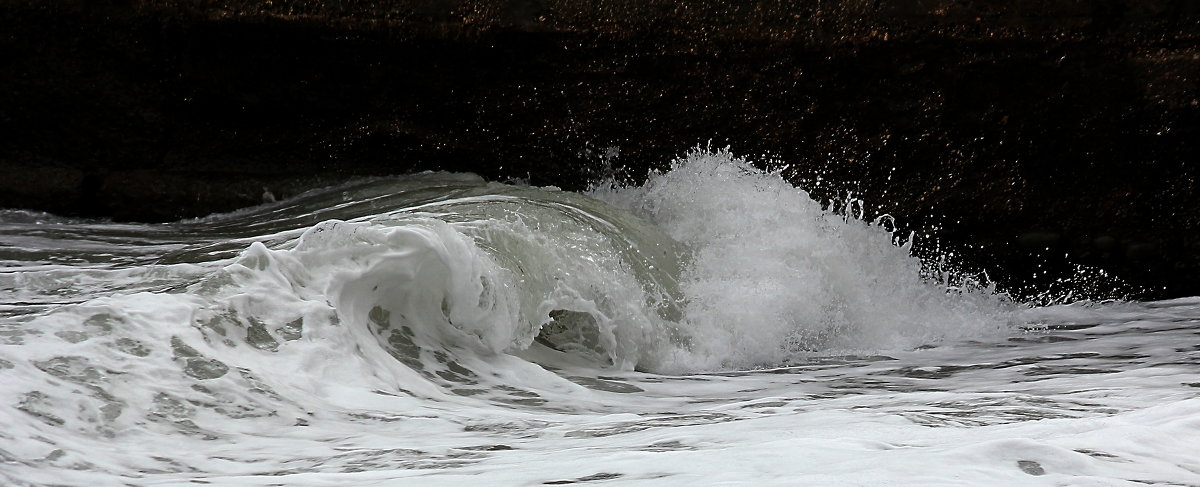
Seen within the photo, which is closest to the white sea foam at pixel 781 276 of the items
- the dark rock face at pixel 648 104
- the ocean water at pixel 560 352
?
the ocean water at pixel 560 352

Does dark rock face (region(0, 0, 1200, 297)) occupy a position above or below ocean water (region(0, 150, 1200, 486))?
above

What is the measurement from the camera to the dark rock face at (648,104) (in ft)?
19.7

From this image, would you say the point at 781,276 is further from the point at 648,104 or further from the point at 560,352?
the point at 648,104

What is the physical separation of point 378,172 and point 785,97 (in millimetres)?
2406

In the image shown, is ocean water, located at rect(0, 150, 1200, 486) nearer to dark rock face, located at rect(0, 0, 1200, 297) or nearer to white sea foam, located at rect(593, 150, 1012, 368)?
white sea foam, located at rect(593, 150, 1012, 368)

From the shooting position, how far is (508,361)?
12.8 feet

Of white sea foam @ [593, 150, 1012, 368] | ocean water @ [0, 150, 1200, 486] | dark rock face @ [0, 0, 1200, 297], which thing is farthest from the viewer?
dark rock face @ [0, 0, 1200, 297]

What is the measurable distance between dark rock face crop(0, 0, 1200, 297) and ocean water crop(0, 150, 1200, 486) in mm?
244

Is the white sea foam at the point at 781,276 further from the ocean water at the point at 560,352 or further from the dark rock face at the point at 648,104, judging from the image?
the dark rock face at the point at 648,104

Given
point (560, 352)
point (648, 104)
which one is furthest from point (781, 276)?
point (648, 104)

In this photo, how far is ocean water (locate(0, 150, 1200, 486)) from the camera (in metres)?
2.31

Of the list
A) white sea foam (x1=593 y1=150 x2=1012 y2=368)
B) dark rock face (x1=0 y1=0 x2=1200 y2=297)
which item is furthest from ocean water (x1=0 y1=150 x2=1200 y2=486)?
dark rock face (x1=0 y1=0 x2=1200 y2=297)

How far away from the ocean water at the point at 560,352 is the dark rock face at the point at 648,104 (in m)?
0.24

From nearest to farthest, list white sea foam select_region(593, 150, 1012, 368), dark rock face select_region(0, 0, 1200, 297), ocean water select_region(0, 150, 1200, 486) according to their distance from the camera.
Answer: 1. ocean water select_region(0, 150, 1200, 486)
2. white sea foam select_region(593, 150, 1012, 368)
3. dark rock face select_region(0, 0, 1200, 297)
